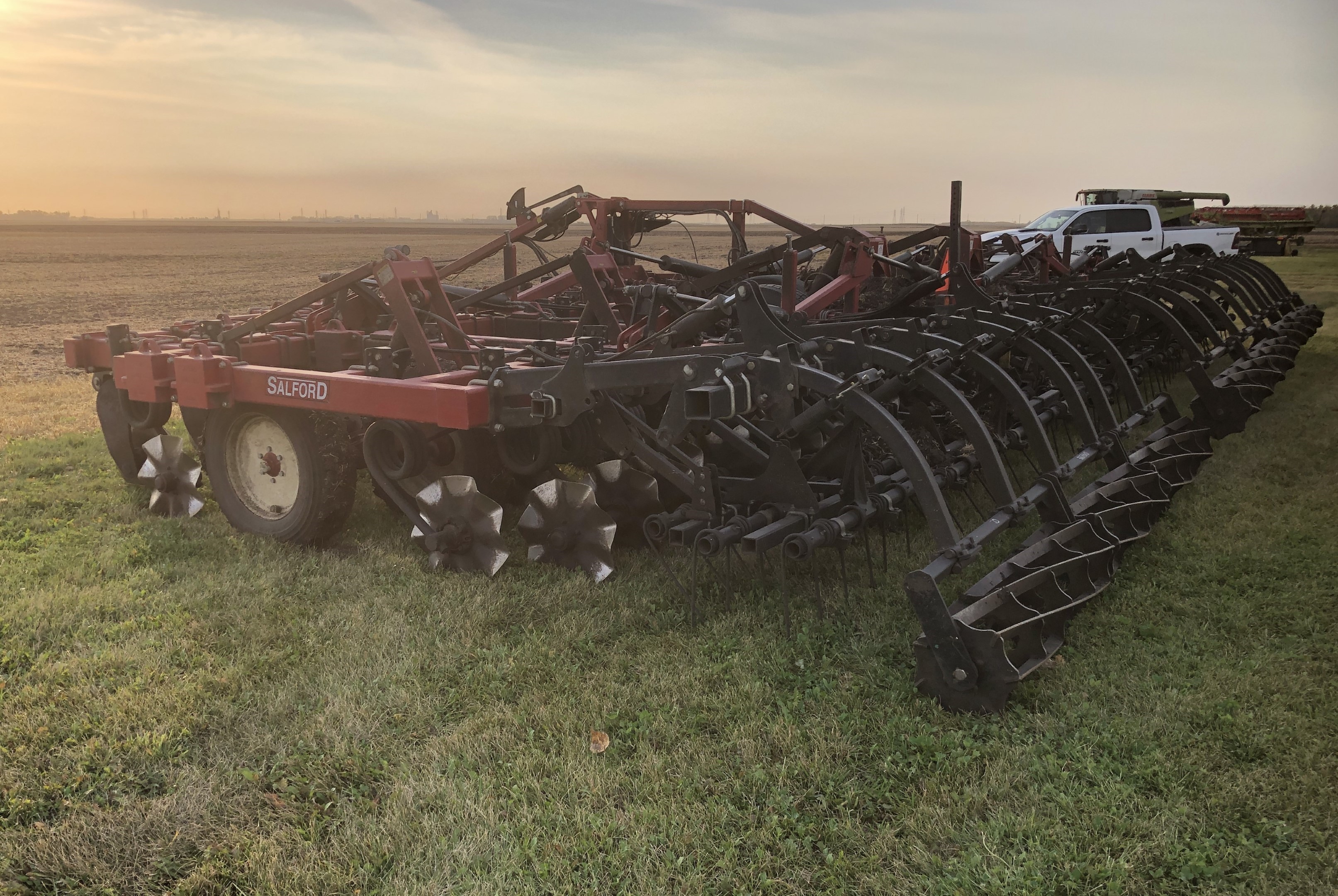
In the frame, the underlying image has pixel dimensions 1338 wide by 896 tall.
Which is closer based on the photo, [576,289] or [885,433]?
[885,433]

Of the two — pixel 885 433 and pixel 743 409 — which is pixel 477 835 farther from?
pixel 885 433

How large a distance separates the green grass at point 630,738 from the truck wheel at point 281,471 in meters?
0.38

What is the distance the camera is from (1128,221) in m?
17.9

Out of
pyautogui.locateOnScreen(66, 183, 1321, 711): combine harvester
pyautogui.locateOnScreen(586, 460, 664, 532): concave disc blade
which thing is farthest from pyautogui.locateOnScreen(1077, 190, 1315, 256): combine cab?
pyautogui.locateOnScreen(586, 460, 664, 532): concave disc blade

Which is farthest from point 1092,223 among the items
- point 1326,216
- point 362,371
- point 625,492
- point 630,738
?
point 1326,216

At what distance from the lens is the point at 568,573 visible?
482 cm

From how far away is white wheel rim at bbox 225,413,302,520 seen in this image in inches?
216

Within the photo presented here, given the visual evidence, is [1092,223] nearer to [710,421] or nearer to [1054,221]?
[1054,221]

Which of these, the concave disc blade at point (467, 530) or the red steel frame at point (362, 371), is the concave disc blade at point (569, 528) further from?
the red steel frame at point (362, 371)

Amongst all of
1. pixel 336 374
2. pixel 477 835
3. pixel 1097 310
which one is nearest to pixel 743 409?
pixel 477 835

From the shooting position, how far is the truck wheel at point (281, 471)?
17.2ft

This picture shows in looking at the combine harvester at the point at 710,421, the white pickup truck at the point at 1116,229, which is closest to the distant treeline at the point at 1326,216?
the white pickup truck at the point at 1116,229

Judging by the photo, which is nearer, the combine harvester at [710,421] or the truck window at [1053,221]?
the combine harvester at [710,421]

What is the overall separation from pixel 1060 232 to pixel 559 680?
16.4 meters
